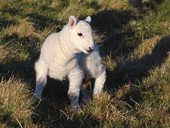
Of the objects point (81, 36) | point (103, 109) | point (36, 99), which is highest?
point (81, 36)

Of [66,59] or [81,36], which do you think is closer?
[81,36]

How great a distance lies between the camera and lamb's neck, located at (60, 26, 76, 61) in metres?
8.85

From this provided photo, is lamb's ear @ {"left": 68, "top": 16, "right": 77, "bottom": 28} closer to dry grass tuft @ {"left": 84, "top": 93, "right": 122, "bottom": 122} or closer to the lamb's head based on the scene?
the lamb's head

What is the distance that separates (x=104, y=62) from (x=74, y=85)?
2.35m

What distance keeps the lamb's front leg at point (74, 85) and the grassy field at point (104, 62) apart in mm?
175

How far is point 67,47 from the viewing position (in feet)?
29.2

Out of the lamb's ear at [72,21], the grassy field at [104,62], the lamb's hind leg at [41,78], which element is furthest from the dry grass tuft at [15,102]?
the lamb's ear at [72,21]

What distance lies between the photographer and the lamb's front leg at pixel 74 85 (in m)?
9.11

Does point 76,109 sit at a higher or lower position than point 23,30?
higher

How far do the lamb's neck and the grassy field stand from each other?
80cm

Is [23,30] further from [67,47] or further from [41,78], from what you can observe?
[67,47]

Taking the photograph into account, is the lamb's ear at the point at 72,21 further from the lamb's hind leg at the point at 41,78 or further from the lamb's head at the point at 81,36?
the lamb's hind leg at the point at 41,78

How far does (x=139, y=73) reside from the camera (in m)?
11.2

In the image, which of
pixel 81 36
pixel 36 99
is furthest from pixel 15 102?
pixel 81 36
